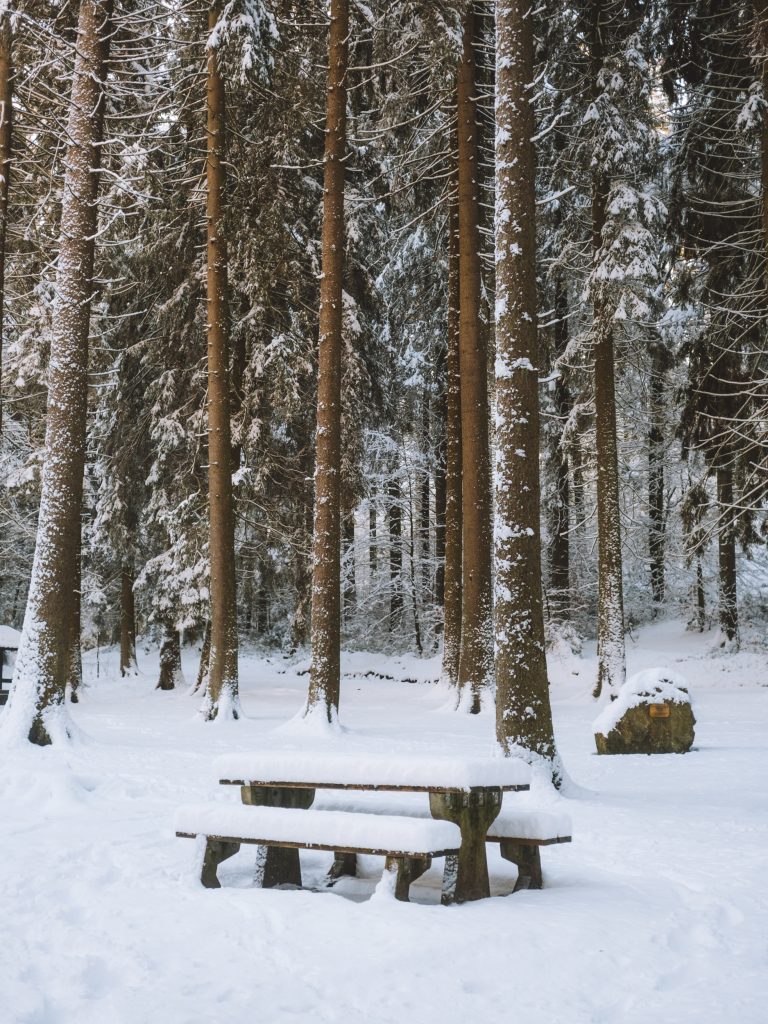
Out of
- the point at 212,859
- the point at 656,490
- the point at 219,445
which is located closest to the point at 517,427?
the point at 212,859

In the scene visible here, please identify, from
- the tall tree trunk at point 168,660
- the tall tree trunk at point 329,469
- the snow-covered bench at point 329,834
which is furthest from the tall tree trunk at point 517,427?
the tall tree trunk at point 168,660

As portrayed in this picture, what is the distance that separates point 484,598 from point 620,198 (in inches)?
303

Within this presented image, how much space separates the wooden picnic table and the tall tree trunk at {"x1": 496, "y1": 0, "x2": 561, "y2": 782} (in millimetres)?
2706

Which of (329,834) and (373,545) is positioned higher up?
(373,545)

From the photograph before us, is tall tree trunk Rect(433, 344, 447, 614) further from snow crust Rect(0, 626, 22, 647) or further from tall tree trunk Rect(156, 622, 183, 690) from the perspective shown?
snow crust Rect(0, 626, 22, 647)

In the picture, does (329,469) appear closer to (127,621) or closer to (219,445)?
(219,445)

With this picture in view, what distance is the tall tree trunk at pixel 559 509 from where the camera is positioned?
25188mm

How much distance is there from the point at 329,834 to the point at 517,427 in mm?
4612

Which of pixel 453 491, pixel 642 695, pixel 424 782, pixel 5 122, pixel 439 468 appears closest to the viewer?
pixel 424 782

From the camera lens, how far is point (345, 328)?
19.1 metres

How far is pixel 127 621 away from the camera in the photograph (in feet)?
85.8

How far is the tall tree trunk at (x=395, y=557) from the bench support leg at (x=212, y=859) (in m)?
23.6

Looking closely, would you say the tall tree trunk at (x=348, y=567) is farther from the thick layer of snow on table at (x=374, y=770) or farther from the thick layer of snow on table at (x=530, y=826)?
the thick layer of snow on table at (x=530, y=826)

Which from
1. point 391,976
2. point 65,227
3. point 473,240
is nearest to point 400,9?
point 473,240
